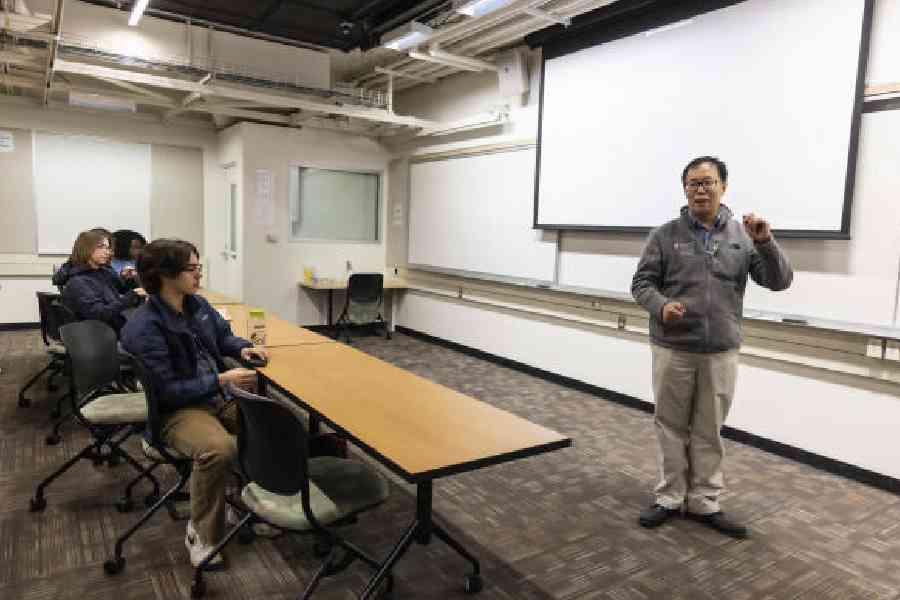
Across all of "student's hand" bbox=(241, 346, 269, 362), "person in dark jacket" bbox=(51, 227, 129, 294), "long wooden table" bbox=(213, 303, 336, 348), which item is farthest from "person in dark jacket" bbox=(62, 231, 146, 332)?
"student's hand" bbox=(241, 346, 269, 362)

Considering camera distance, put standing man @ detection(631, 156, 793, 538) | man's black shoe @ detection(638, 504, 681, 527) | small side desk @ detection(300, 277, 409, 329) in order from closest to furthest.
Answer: standing man @ detection(631, 156, 793, 538) < man's black shoe @ detection(638, 504, 681, 527) < small side desk @ detection(300, 277, 409, 329)

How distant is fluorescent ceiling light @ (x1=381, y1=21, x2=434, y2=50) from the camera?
4379 mm

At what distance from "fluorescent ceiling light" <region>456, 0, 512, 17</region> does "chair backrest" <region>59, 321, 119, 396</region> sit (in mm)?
2992

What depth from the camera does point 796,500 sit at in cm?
299

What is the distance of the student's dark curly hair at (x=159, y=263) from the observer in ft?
7.24

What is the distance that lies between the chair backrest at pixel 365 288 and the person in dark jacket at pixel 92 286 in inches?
118

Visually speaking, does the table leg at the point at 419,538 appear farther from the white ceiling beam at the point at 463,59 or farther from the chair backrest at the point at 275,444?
the white ceiling beam at the point at 463,59

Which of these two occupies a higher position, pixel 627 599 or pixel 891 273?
pixel 891 273

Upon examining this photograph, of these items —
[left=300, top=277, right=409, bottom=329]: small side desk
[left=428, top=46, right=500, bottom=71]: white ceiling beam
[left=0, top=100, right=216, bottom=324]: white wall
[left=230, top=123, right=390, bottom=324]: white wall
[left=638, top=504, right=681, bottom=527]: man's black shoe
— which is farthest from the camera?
[left=300, top=277, right=409, bottom=329]: small side desk

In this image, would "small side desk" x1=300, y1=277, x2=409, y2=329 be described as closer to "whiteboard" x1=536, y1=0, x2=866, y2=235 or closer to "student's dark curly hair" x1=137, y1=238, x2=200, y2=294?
"whiteboard" x1=536, y1=0, x2=866, y2=235

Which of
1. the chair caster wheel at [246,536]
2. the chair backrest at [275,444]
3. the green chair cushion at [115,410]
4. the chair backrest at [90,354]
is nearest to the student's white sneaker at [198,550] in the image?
the chair caster wheel at [246,536]

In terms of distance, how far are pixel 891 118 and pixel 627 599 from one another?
2795mm

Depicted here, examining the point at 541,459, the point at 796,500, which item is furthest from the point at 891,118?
the point at 541,459

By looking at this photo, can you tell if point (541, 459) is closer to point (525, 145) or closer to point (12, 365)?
point (525, 145)
